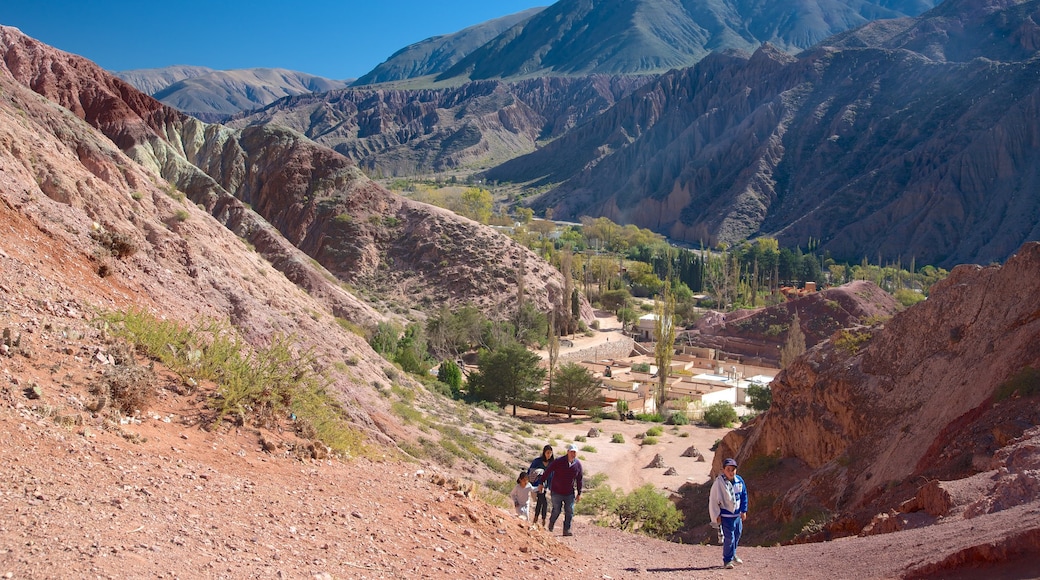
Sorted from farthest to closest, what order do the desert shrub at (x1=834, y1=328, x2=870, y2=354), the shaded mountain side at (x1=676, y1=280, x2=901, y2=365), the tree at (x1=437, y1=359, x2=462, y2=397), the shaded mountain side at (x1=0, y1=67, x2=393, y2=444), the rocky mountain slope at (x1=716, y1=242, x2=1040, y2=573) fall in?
1. the shaded mountain side at (x1=676, y1=280, x2=901, y2=365)
2. the tree at (x1=437, y1=359, x2=462, y2=397)
3. the desert shrub at (x1=834, y1=328, x2=870, y2=354)
4. the shaded mountain side at (x1=0, y1=67, x2=393, y2=444)
5. the rocky mountain slope at (x1=716, y1=242, x2=1040, y2=573)

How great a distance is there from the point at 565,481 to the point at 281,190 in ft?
144

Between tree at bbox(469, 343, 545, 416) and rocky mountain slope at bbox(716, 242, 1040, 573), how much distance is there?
15.2 meters

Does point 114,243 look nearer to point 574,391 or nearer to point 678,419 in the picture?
point 574,391

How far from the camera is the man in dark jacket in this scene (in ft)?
33.7

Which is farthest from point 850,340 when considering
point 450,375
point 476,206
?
point 476,206

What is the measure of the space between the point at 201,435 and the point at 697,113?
14484cm

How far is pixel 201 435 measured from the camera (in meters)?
8.95

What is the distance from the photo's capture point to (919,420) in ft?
46.2

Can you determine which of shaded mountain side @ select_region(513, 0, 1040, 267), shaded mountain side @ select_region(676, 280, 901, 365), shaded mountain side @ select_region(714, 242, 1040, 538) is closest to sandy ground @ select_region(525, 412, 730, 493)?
shaded mountain side @ select_region(714, 242, 1040, 538)

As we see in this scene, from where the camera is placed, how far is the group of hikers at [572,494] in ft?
30.3

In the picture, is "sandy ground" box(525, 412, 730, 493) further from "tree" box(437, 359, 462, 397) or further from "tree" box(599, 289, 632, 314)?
"tree" box(599, 289, 632, 314)

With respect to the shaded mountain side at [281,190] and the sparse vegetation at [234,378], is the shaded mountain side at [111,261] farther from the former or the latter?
the shaded mountain side at [281,190]

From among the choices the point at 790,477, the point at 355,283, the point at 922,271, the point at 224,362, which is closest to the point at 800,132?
the point at 922,271

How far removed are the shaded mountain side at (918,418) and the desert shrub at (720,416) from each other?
1447 cm
